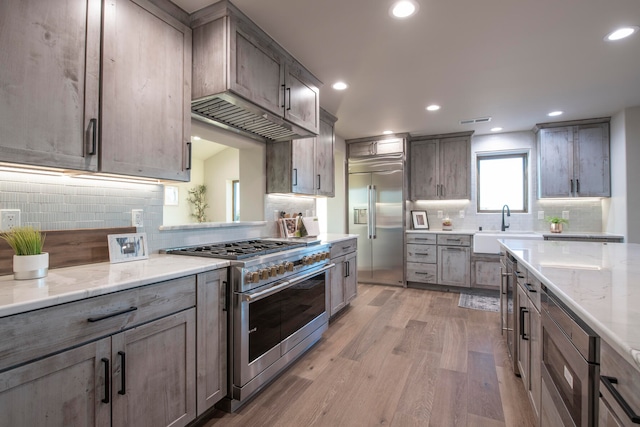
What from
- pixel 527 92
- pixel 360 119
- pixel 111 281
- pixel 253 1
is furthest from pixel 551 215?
pixel 111 281

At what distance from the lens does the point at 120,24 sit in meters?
1.54

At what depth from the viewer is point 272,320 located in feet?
6.72

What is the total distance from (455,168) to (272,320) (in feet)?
13.2

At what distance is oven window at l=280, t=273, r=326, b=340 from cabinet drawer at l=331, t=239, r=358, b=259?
0.41m

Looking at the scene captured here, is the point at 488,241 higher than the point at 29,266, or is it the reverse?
the point at 29,266

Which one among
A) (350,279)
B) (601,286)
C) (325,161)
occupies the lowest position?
(350,279)

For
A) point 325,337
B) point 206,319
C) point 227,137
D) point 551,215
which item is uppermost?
point 227,137

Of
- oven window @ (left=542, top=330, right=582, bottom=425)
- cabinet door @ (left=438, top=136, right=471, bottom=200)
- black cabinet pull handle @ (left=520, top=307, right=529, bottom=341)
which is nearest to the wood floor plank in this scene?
black cabinet pull handle @ (left=520, top=307, right=529, bottom=341)

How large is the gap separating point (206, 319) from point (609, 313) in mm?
1679

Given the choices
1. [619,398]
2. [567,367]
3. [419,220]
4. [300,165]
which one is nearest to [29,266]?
[619,398]

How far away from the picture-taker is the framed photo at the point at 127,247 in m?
1.71

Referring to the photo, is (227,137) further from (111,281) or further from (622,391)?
(622,391)

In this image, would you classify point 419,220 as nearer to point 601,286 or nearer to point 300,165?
point 300,165

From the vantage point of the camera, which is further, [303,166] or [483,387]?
[303,166]
